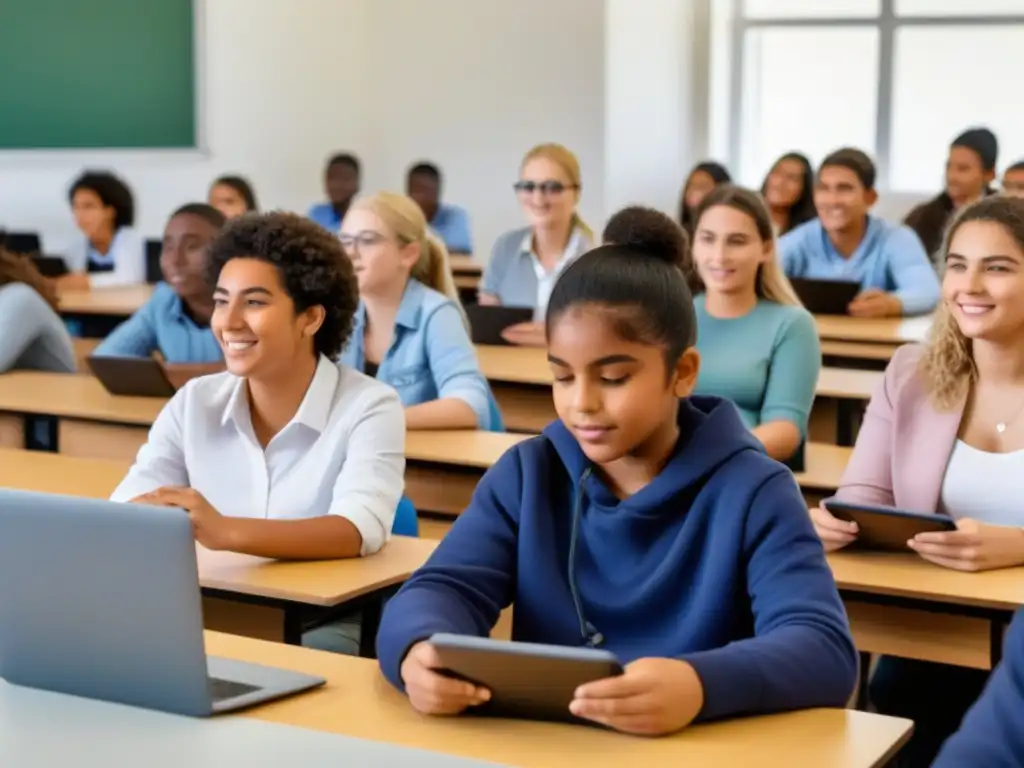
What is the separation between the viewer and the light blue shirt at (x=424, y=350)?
149 inches

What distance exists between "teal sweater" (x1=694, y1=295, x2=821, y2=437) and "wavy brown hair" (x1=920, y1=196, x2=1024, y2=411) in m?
0.82

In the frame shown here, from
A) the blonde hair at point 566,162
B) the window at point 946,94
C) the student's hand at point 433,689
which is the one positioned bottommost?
the student's hand at point 433,689

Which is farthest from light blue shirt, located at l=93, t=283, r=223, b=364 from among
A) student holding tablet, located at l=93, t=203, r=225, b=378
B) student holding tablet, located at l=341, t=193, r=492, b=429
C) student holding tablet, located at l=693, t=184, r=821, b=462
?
student holding tablet, located at l=693, t=184, r=821, b=462

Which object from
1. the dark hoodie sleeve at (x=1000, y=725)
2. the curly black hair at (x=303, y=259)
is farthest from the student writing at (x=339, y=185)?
the dark hoodie sleeve at (x=1000, y=725)

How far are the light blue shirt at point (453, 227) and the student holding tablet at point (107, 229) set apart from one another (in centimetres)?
177

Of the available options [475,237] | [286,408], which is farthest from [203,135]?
[286,408]

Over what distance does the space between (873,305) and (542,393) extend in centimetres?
147

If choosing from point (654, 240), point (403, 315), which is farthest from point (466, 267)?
point (654, 240)

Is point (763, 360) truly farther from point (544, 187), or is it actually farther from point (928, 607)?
point (544, 187)

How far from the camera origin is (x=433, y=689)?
1620 mm

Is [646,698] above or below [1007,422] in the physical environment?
below

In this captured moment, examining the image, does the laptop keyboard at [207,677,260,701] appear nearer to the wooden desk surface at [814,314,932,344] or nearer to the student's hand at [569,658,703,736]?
the student's hand at [569,658,703,736]

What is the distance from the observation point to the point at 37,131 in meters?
8.08

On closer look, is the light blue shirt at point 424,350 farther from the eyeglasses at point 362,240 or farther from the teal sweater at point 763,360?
the teal sweater at point 763,360
